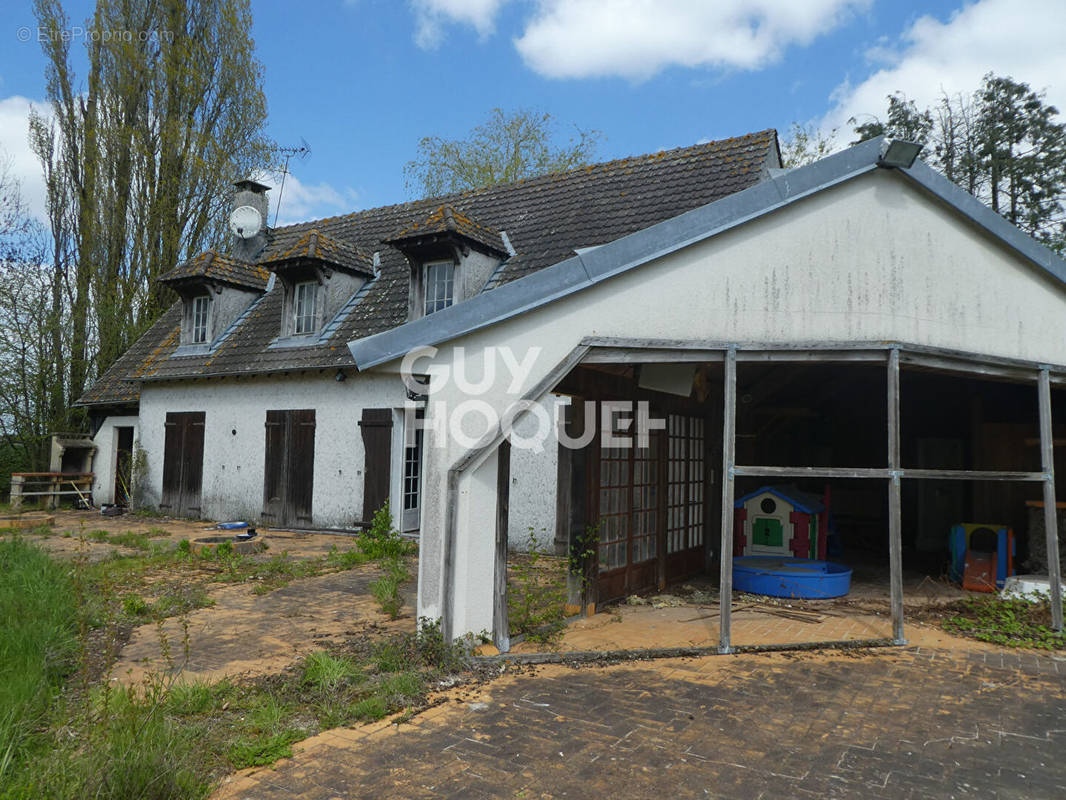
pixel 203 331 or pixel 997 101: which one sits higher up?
pixel 997 101

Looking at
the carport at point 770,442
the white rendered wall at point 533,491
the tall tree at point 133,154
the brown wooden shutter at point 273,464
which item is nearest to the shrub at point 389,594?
the carport at point 770,442

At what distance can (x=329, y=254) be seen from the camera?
13.8m

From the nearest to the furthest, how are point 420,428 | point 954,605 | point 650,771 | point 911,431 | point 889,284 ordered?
point 650,771
point 889,284
point 954,605
point 911,431
point 420,428

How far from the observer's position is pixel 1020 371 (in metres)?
6.64

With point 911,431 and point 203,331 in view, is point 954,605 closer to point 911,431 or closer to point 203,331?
point 911,431

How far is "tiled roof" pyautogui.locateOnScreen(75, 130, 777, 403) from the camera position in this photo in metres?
12.2

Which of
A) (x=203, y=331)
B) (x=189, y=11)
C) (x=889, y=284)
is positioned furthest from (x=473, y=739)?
(x=189, y=11)

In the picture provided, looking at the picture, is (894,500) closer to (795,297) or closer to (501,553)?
(795,297)

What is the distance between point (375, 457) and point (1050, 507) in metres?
9.60

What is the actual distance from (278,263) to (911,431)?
11.7 metres

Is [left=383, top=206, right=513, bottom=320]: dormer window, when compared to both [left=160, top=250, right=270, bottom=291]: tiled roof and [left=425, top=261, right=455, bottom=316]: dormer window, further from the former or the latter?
[left=160, top=250, right=270, bottom=291]: tiled roof

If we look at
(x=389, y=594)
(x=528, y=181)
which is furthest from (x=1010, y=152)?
(x=389, y=594)

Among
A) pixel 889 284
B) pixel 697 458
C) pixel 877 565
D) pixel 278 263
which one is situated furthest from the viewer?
pixel 278 263

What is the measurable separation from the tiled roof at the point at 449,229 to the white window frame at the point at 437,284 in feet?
1.89
